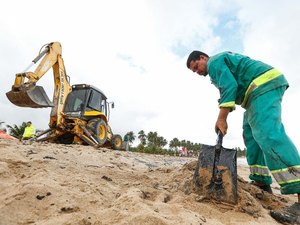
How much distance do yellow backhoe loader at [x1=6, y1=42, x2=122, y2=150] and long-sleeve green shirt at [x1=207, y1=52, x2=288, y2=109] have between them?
238 inches

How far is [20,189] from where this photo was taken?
6.66 feet

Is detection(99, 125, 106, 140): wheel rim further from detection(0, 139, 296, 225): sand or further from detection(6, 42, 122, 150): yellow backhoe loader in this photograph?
detection(0, 139, 296, 225): sand

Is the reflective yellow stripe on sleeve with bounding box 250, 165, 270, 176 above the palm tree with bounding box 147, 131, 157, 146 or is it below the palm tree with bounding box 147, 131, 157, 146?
below

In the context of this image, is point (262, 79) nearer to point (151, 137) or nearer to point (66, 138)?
point (66, 138)

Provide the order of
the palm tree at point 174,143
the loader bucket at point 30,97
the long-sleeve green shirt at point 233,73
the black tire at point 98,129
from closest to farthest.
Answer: the long-sleeve green shirt at point 233,73 < the loader bucket at point 30,97 < the black tire at point 98,129 < the palm tree at point 174,143

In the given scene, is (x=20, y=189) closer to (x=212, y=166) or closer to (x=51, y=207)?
(x=51, y=207)

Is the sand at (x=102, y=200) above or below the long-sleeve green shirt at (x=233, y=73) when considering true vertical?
below

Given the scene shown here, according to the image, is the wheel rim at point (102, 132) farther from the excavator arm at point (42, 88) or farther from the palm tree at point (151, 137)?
the palm tree at point (151, 137)

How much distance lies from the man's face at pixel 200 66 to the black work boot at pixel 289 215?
A: 1.52 m

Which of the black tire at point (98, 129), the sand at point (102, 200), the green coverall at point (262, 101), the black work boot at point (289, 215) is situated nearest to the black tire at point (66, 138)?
the black tire at point (98, 129)

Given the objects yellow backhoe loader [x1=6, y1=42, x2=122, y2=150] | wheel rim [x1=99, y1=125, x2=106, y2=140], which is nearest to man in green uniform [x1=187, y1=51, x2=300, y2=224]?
yellow backhoe loader [x1=6, y1=42, x2=122, y2=150]

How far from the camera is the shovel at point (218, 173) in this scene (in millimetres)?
2377

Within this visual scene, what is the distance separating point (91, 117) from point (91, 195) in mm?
7661

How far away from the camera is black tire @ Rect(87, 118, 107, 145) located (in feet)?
29.9
